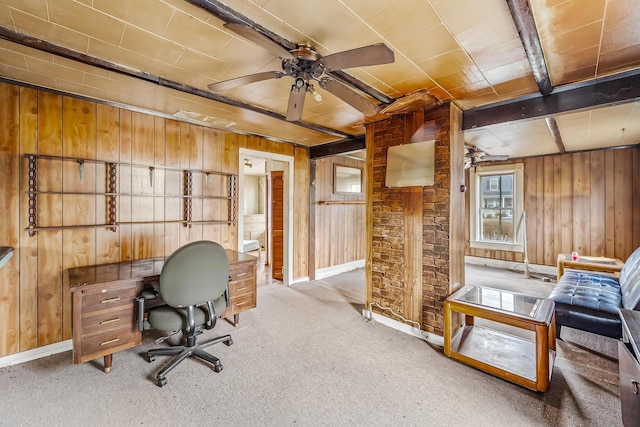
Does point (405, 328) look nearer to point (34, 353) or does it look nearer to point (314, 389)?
point (314, 389)

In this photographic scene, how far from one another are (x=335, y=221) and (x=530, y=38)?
401 cm

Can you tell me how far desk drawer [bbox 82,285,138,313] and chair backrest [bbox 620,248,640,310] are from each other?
4.05 metres

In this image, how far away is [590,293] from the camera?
2732mm

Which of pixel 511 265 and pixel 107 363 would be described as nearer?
pixel 107 363

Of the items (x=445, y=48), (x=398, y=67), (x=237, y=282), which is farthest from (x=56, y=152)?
(x=445, y=48)

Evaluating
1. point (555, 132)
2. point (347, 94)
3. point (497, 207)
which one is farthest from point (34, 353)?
point (497, 207)

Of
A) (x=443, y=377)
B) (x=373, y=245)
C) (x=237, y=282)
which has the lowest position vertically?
(x=443, y=377)

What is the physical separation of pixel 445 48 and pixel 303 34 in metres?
0.95

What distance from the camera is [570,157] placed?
4.95 m

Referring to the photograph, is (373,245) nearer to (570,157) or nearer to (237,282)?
(237,282)

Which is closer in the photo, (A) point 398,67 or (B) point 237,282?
(A) point 398,67

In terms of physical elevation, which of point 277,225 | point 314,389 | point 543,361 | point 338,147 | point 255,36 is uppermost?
point 338,147

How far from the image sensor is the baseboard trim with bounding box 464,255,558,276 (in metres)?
5.24

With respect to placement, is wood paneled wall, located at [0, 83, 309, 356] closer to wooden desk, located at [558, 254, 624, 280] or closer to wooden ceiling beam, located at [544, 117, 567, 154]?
wooden ceiling beam, located at [544, 117, 567, 154]
